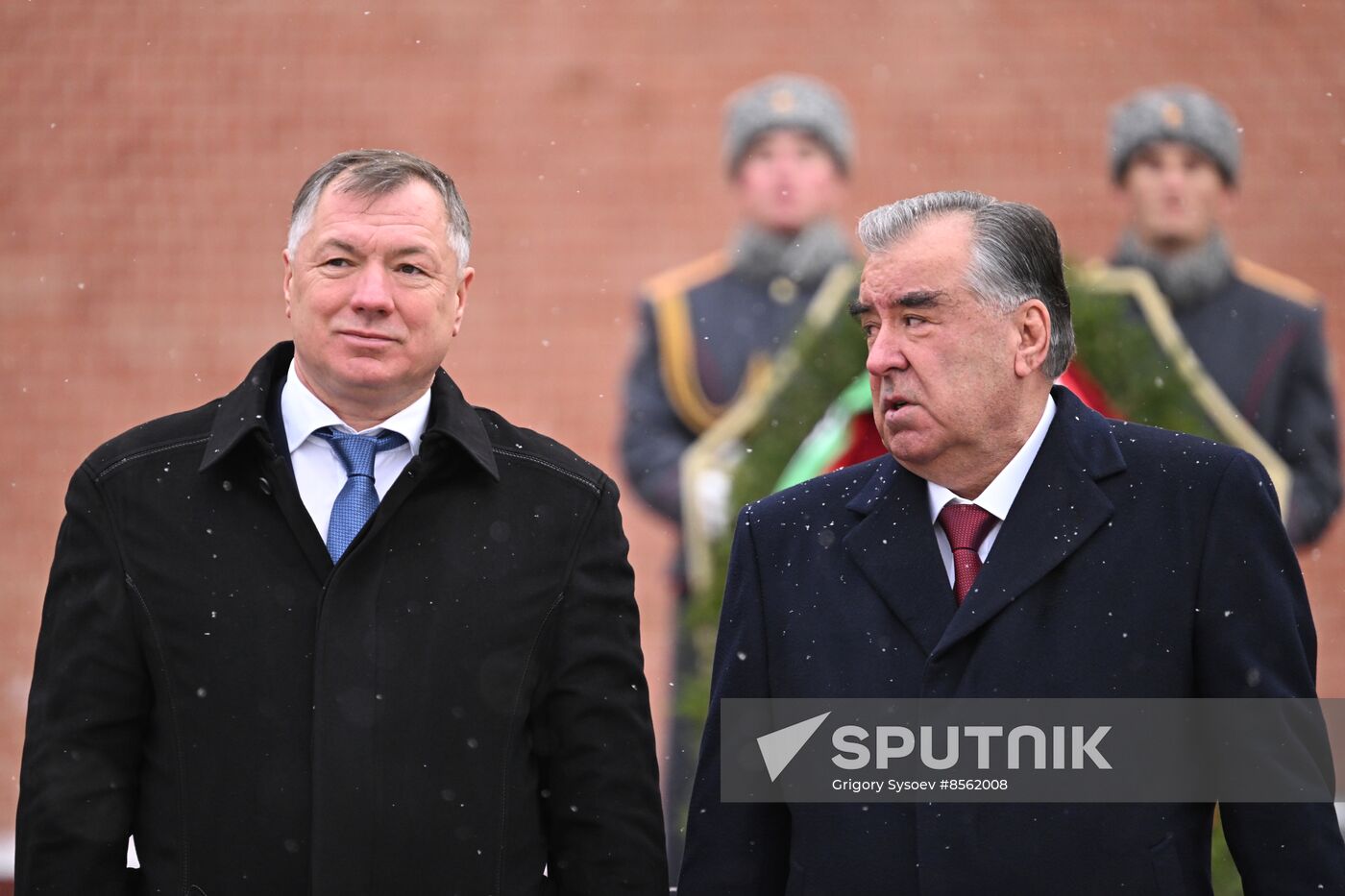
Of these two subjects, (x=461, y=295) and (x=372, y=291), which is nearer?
(x=372, y=291)

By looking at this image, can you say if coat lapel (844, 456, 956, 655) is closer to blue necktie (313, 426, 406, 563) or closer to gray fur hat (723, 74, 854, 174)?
blue necktie (313, 426, 406, 563)

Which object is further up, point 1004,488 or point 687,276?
point 687,276

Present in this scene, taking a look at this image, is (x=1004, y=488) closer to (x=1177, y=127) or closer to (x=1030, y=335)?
(x=1030, y=335)

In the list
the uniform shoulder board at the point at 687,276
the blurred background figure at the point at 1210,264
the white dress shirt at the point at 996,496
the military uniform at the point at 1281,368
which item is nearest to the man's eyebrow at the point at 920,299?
the white dress shirt at the point at 996,496

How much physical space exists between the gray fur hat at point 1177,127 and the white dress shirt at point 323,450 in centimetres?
558

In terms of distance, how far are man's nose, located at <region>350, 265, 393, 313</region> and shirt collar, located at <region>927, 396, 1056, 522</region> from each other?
0.91m

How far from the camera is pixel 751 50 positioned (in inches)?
322

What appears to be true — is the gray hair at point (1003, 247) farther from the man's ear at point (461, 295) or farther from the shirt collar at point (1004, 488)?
the man's ear at point (461, 295)

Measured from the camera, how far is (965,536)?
2729 mm

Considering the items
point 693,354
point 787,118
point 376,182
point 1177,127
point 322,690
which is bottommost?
point 322,690

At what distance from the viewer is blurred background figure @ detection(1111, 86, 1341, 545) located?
727 cm

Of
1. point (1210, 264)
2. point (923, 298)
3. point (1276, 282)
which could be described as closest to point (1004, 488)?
point (923, 298)

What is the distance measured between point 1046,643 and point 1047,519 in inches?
7.6

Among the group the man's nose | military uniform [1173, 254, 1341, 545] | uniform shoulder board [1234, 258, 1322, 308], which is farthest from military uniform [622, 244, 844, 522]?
the man's nose
